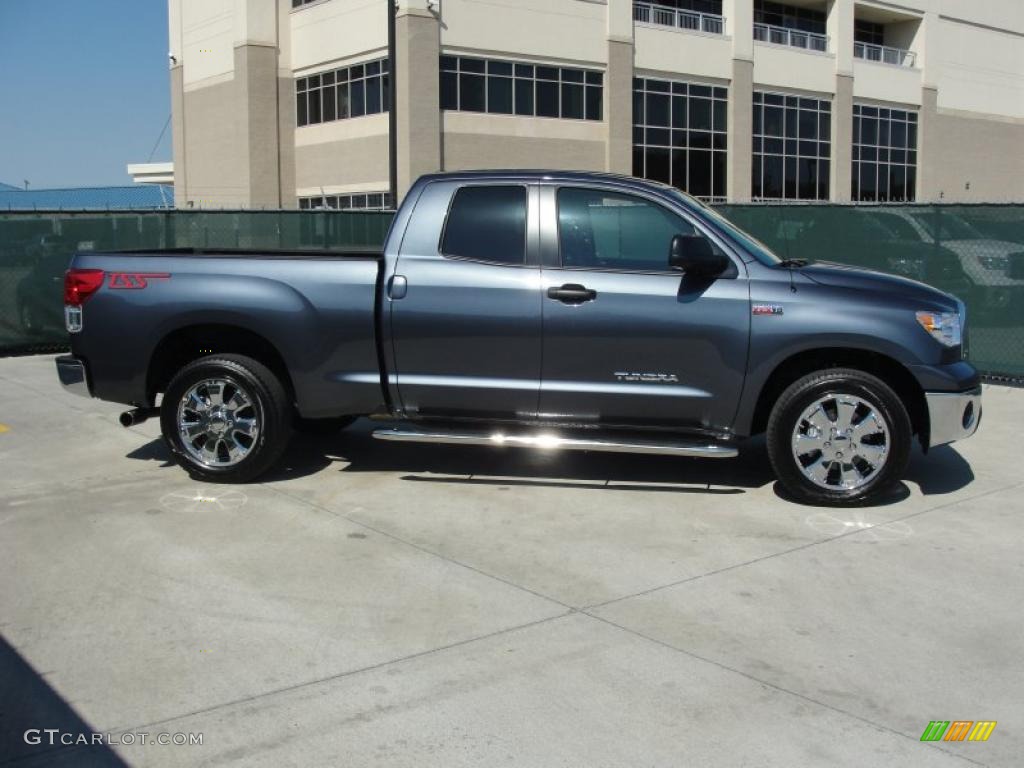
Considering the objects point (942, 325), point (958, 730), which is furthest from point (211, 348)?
point (958, 730)

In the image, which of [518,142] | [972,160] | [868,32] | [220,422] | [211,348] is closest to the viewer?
[220,422]

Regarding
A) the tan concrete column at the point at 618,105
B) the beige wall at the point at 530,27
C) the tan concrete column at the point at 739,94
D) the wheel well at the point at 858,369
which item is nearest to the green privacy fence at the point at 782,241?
the wheel well at the point at 858,369

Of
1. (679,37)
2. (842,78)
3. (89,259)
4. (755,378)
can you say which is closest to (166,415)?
(89,259)

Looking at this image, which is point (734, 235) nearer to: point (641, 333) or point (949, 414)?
point (641, 333)

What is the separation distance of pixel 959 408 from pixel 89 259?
5.74m

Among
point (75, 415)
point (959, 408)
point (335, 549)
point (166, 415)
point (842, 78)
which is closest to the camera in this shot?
point (335, 549)

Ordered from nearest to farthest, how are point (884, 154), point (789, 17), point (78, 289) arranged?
1. point (78, 289)
2. point (789, 17)
3. point (884, 154)

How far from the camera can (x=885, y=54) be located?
164ft

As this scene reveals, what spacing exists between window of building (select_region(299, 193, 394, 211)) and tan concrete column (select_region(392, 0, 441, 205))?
1.50 m

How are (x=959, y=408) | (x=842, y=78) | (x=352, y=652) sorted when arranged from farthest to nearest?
(x=842, y=78) < (x=959, y=408) < (x=352, y=652)

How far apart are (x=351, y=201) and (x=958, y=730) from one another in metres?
36.4

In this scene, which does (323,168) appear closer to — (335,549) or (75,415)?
(75,415)

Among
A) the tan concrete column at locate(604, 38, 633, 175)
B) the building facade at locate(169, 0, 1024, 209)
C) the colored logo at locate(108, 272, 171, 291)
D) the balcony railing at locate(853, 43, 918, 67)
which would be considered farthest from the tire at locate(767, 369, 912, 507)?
the balcony railing at locate(853, 43, 918, 67)

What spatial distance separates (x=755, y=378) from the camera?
675 cm
